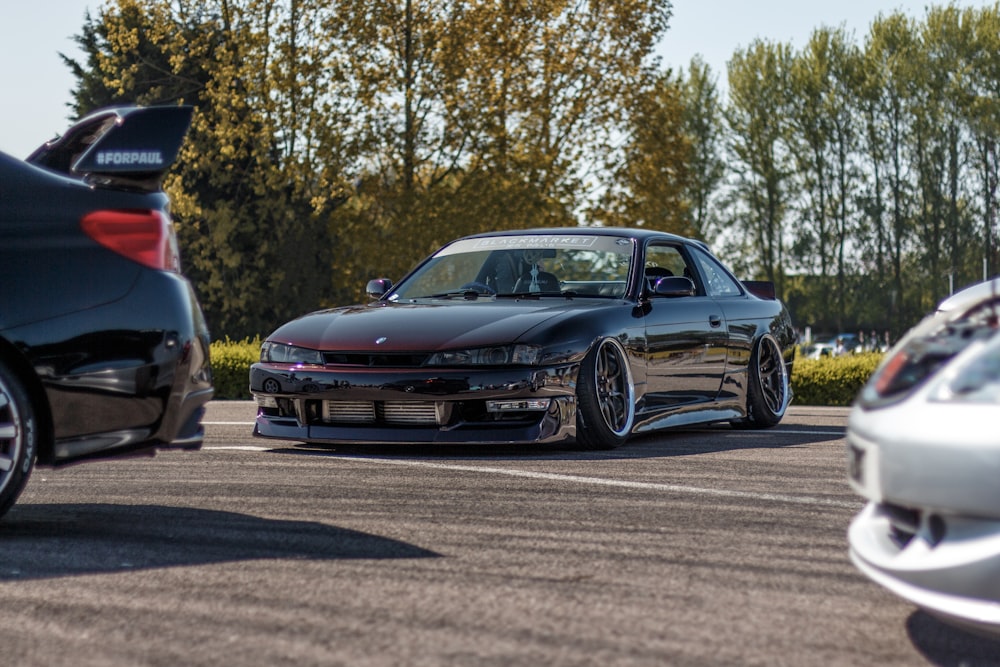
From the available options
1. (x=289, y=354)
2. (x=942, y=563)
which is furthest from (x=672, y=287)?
(x=942, y=563)

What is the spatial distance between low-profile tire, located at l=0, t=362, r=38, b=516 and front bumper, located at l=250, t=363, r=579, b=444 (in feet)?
10.3

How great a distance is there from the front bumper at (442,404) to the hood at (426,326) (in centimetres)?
18

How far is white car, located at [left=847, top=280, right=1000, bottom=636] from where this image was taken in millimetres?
3154

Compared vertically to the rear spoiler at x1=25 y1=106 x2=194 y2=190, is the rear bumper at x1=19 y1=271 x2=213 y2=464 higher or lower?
lower

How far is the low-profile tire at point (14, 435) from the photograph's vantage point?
16.5 ft

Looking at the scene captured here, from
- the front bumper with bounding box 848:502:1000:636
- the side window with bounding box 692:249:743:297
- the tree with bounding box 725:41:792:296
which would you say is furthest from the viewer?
the tree with bounding box 725:41:792:296

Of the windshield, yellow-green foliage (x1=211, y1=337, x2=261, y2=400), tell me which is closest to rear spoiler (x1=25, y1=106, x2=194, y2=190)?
the windshield

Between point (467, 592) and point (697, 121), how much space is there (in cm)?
5983

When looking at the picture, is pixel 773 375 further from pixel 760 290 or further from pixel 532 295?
pixel 532 295

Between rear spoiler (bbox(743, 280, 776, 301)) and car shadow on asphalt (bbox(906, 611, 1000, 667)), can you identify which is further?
rear spoiler (bbox(743, 280, 776, 301))

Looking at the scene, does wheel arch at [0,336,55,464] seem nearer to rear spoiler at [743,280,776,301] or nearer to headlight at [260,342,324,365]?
headlight at [260,342,324,365]

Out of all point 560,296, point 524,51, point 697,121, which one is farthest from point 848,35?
point 560,296

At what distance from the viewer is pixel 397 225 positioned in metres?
25.6

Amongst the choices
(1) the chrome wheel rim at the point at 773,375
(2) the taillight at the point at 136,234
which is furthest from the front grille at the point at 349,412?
(1) the chrome wheel rim at the point at 773,375
